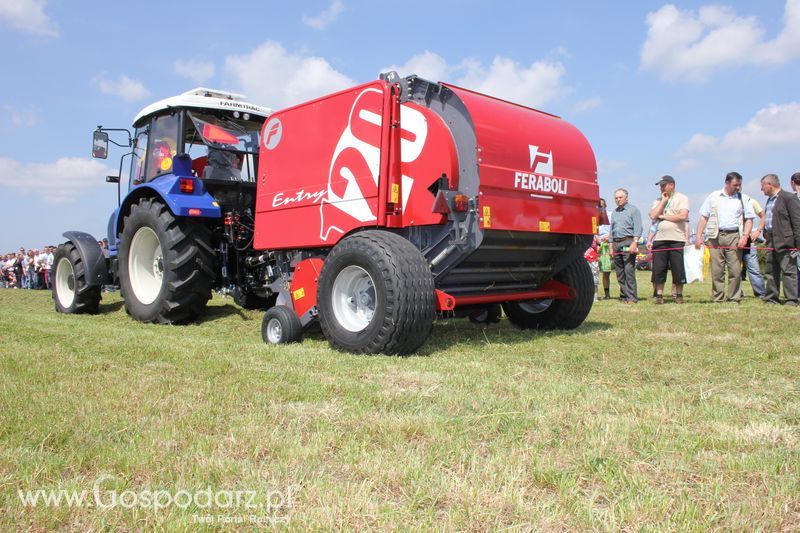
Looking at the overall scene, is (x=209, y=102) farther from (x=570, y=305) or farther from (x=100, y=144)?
(x=570, y=305)

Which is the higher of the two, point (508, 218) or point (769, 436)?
point (508, 218)

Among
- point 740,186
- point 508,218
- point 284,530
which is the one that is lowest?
point 284,530

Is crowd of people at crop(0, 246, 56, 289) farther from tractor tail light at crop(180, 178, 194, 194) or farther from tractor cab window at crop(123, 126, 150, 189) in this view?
tractor tail light at crop(180, 178, 194, 194)

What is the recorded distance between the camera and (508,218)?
5027 millimetres

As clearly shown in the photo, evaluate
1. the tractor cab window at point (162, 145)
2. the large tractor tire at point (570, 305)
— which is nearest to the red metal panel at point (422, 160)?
the large tractor tire at point (570, 305)

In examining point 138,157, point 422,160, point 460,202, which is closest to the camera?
point 460,202

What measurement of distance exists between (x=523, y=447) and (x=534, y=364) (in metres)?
1.92

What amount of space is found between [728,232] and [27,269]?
25690mm

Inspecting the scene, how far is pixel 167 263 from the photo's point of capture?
678 cm

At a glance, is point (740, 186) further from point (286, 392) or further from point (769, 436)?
point (286, 392)

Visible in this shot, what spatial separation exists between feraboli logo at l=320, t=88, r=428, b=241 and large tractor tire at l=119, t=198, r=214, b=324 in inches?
78.8

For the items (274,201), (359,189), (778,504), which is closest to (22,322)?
(274,201)

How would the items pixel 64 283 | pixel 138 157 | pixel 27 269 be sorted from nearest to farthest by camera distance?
pixel 138 157, pixel 64 283, pixel 27 269

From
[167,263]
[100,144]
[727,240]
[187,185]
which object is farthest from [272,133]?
[727,240]
